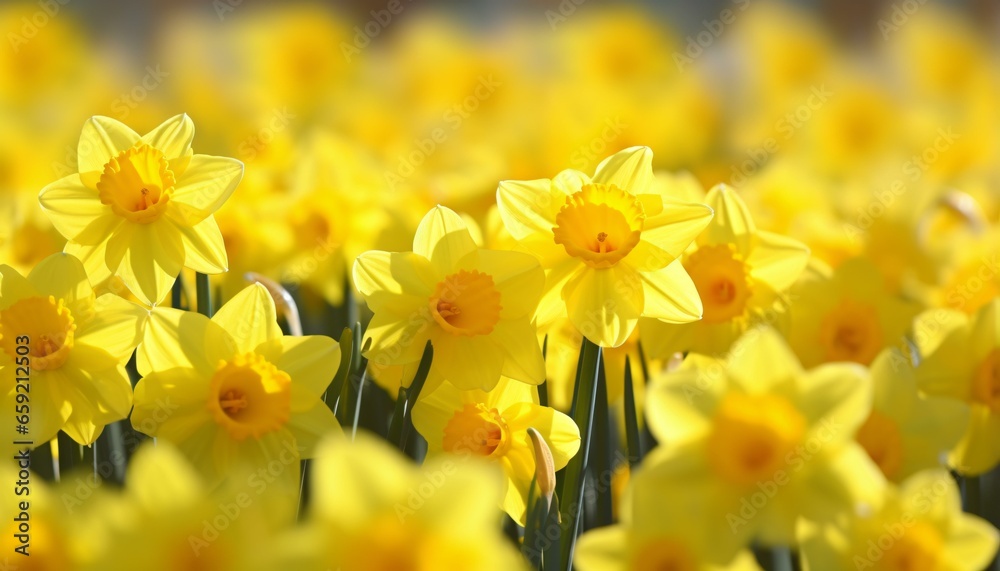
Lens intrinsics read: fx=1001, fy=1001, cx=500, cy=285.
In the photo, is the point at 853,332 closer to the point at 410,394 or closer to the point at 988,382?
the point at 988,382

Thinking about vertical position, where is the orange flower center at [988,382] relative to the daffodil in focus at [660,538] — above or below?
below

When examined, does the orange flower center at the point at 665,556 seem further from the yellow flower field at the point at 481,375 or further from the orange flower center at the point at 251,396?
the orange flower center at the point at 251,396

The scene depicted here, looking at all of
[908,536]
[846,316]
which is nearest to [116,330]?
[908,536]

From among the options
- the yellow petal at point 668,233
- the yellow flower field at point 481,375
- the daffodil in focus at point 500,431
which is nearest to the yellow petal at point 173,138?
the yellow flower field at point 481,375

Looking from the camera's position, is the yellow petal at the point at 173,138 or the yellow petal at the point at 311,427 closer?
the yellow petal at the point at 311,427

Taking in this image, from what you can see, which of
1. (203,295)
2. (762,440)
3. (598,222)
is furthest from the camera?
(203,295)
